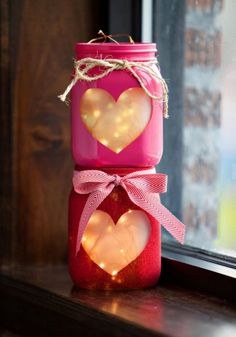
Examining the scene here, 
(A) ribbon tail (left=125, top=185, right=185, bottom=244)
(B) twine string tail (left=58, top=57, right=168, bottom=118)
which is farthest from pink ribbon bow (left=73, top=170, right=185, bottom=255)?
(B) twine string tail (left=58, top=57, right=168, bottom=118)

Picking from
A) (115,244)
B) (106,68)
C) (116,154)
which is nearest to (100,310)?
(115,244)

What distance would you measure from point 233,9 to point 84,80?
253 mm

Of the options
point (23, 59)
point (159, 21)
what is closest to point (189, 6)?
point (159, 21)

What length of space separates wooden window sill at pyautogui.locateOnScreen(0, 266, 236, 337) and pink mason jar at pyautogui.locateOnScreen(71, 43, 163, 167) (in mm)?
193

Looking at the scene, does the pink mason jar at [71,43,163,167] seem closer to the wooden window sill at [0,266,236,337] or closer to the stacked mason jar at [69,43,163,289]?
the stacked mason jar at [69,43,163,289]

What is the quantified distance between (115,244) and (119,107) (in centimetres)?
19

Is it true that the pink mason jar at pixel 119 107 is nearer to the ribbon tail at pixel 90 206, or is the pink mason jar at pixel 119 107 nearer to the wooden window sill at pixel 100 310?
the ribbon tail at pixel 90 206

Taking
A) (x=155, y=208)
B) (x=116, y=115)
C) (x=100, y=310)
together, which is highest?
(x=116, y=115)

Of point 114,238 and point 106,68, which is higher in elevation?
point 106,68

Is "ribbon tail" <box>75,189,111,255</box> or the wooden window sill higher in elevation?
"ribbon tail" <box>75,189,111,255</box>

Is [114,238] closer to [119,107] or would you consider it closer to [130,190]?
[130,190]

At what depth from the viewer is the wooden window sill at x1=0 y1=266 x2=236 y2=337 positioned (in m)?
1.09

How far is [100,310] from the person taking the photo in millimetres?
1149

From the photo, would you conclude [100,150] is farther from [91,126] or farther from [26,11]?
[26,11]
